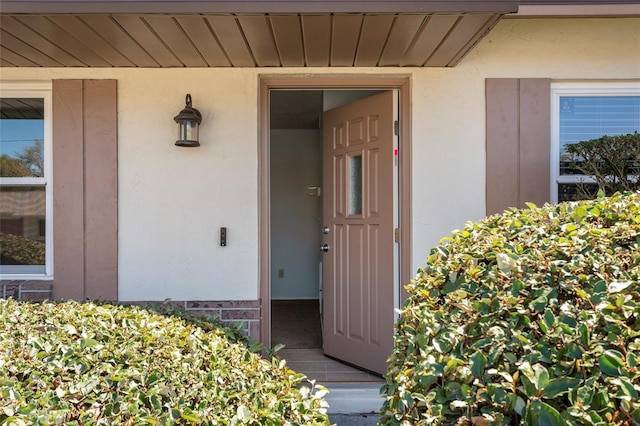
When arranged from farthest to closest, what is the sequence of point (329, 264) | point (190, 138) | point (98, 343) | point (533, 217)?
point (329, 264)
point (190, 138)
point (533, 217)
point (98, 343)

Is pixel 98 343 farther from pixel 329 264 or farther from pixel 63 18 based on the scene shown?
pixel 329 264

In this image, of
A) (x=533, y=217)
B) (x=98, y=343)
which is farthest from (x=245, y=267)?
(x=533, y=217)

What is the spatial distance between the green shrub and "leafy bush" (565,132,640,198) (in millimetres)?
1278

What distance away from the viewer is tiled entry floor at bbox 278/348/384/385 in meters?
3.45

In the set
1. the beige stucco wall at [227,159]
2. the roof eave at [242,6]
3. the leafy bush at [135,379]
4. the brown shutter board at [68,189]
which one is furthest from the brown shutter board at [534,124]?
the brown shutter board at [68,189]

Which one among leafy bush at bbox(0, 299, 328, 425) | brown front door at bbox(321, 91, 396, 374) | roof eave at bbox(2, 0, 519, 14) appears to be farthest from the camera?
brown front door at bbox(321, 91, 396, 374)

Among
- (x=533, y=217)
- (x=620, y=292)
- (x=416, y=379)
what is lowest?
(x=416, y=379)

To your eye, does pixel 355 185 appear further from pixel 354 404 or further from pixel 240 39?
pixel 354 404

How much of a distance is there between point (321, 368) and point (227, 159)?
1.88m

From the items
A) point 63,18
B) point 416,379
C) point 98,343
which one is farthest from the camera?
point 63,18

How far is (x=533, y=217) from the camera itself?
5.31 feet

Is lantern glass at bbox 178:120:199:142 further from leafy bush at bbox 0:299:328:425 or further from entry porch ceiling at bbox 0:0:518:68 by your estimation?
leafy bush at bbox 0:299:328:425

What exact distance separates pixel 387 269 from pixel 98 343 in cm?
234

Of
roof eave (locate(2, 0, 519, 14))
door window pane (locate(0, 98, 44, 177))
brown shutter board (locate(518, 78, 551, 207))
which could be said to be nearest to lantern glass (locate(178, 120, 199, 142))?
roof eave (locate(2, 0, 519, 14))
